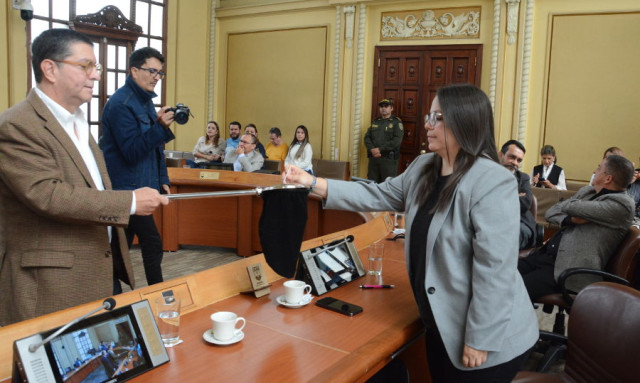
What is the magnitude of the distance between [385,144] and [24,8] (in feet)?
15.5

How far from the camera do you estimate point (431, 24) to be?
7.13 meters

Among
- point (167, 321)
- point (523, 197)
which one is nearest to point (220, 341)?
point (167, 321)

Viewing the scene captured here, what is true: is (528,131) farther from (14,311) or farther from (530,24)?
(14,311)

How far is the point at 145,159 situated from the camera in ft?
8.91

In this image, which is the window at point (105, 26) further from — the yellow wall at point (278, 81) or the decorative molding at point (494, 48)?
the decorative molding at point (494, 48)

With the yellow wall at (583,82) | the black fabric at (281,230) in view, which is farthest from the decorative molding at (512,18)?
the black fabric at (281,230)

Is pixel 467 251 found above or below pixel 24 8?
below

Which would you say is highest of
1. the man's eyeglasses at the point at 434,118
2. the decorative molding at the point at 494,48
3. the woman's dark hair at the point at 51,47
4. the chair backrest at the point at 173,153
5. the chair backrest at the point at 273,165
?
the decorative molding at the point at 494,48

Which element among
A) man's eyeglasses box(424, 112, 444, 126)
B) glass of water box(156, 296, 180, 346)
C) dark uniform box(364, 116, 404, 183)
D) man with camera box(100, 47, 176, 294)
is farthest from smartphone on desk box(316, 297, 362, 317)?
dark uniform box(364, 116, 404, 183)

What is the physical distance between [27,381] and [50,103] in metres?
0.91

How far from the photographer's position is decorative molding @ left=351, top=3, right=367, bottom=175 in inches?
295

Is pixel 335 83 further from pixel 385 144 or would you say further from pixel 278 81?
pixel 385 144

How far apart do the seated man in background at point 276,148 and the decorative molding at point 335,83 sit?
699 millimetres

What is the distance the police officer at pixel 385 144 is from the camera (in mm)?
7164
